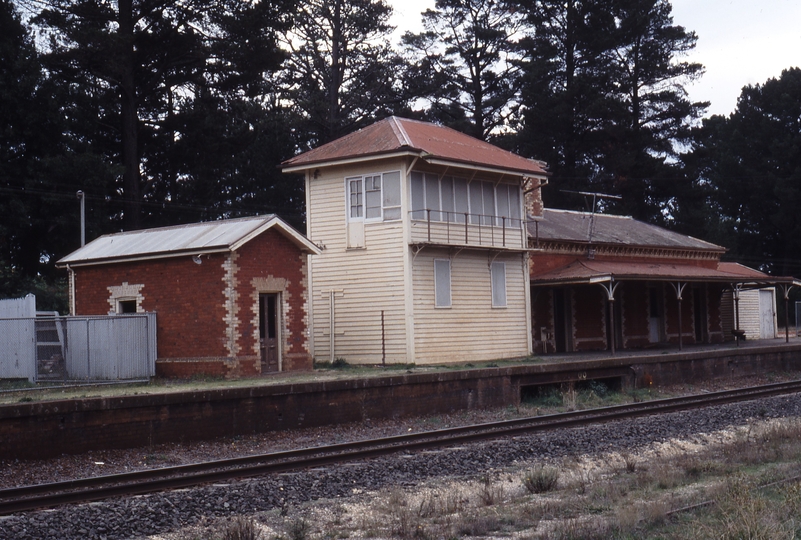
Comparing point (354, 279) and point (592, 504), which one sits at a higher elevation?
point (354, 279)

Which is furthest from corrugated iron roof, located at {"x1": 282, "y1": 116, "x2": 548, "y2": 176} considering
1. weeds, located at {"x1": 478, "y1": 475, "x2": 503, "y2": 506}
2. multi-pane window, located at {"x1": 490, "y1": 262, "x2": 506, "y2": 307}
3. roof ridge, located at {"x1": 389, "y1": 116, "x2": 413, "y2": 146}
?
weeds, located at {"x1": 478, "y1": 475, "x2": 503, "y2": 506}

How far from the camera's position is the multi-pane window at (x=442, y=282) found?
82.9 feet

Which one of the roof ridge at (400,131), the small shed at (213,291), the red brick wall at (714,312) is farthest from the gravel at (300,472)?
the red brick wall at (714,312)

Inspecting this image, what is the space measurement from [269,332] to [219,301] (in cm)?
185

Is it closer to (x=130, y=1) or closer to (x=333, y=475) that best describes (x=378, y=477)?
(x=333, y=475)

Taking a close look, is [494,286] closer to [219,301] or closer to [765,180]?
[219,301]

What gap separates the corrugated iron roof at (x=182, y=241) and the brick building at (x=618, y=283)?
10786 millimetres

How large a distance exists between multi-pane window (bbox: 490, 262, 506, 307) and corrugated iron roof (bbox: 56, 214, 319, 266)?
22.1ft

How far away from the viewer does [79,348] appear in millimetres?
20172

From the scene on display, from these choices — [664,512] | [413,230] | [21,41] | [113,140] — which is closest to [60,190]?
[113,140]

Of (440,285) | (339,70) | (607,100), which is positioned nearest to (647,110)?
(607,100)

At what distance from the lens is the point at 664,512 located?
8.17 m

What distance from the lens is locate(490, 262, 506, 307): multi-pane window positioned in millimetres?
27281

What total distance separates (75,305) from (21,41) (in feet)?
49.6
